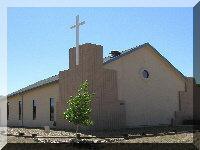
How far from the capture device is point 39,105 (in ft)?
112

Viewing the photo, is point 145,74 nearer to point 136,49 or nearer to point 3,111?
point 136,49

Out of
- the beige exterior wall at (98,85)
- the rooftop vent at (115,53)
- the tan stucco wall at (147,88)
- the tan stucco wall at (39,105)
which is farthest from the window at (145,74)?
the tan stucco wall at (39,105)

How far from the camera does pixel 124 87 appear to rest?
98.1 feet

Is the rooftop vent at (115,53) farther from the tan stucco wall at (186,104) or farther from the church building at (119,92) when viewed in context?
the tan stucco wall at (186,104)

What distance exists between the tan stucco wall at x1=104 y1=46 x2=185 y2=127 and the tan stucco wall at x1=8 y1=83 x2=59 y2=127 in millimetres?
5843

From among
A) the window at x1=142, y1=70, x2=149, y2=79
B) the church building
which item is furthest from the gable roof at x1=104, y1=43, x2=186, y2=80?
the window at x1=142, y1=70, x2=149, y2=79

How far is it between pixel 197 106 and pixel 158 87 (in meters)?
6.46

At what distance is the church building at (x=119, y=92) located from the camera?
1093 inches

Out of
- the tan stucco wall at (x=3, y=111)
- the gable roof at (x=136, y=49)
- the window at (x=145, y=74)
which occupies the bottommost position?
the tan stucco wall at (x=3, y=111)

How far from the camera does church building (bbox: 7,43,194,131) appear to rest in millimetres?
27766

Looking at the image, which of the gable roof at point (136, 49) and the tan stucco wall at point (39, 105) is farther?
the tan stucco wall at point (39, 105)

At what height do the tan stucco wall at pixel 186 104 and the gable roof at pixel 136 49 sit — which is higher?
the gable roof at pixel 136 49

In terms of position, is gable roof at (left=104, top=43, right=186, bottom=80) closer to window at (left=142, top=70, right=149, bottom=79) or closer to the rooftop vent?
the rooftop vent

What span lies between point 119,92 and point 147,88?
12.8 ft
